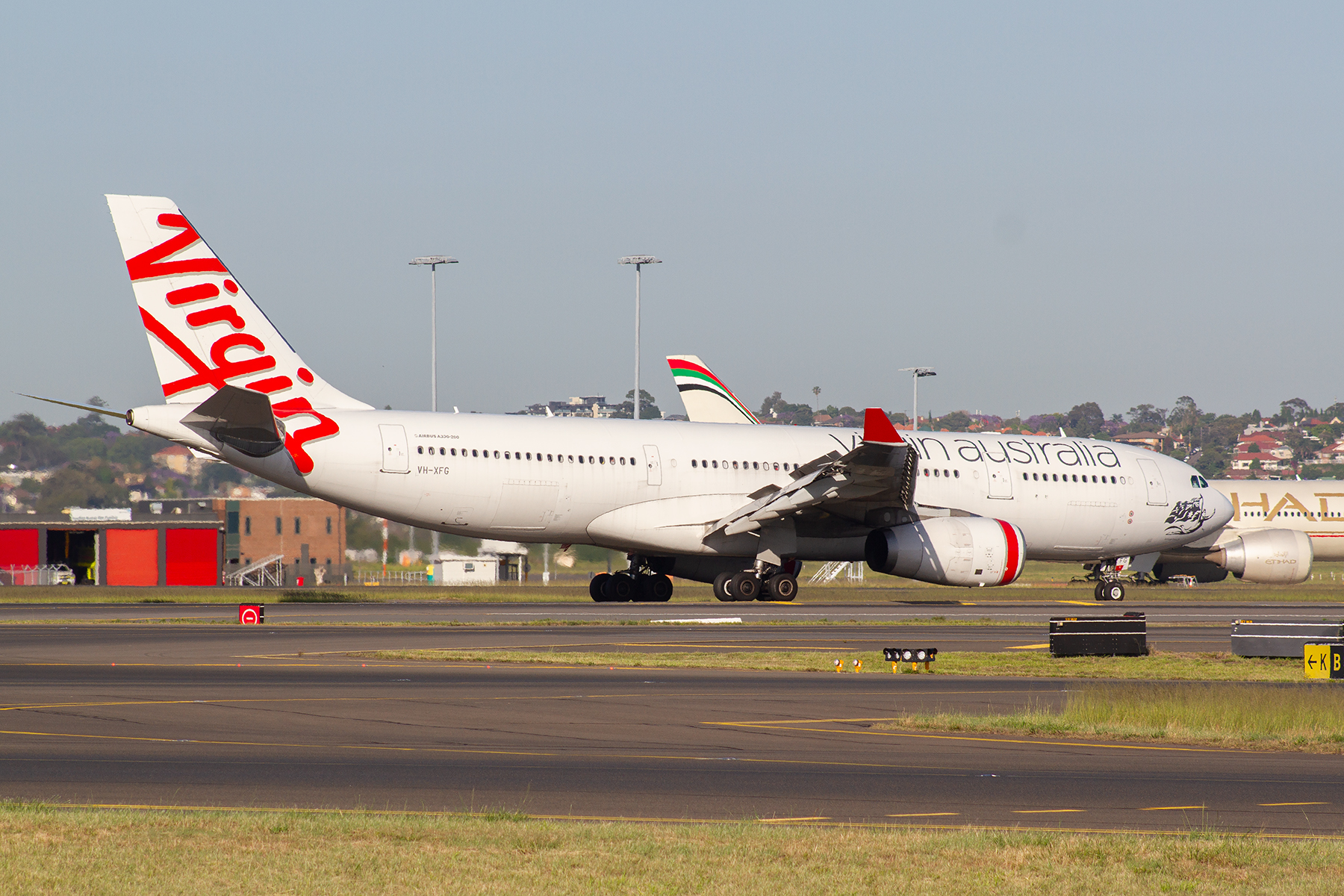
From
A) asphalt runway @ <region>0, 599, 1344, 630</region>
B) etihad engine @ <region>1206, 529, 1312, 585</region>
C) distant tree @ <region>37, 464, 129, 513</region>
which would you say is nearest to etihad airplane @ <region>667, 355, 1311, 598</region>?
etihad engine @ <region>1206, 529, 1312, 585</region>

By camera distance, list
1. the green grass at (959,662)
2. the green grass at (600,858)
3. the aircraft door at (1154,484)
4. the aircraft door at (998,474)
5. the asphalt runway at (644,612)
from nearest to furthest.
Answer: the green grass at (600,858) → the green grass at (959,662) → the asphalt runway at (644,612) → the aircraft door at (998,474) → the aircraft door at (1154,484)

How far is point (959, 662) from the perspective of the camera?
23.7 m

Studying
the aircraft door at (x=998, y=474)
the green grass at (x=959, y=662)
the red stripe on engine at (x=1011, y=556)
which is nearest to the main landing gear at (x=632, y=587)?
the red stripe on engine at (x=1011, y=556)

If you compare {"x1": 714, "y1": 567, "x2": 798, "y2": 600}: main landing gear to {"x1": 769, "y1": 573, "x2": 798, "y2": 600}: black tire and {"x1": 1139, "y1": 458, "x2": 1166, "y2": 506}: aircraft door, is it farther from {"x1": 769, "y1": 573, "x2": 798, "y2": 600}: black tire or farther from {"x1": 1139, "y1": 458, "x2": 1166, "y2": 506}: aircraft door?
{"x1": 1139, "y1": 458, "x2": 1166, "y2": 506}: aircraft door

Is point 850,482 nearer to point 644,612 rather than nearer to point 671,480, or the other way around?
point 671,480

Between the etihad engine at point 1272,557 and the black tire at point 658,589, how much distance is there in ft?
80.1

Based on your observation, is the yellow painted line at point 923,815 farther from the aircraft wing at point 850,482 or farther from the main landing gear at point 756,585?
the main landing gear at point 756,585

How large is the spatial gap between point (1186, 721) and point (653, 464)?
22.8 m

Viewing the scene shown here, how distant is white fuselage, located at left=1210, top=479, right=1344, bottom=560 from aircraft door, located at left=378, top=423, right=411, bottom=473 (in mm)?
40244

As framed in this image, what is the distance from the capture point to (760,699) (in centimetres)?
1838

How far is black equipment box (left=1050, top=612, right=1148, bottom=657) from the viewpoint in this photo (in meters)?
24.9

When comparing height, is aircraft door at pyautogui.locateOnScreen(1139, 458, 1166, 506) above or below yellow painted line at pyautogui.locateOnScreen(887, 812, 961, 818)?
above

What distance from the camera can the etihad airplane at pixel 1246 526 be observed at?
53.2m

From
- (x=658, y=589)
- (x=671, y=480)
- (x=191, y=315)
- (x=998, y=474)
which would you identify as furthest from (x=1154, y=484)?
(x=191, y=315)
